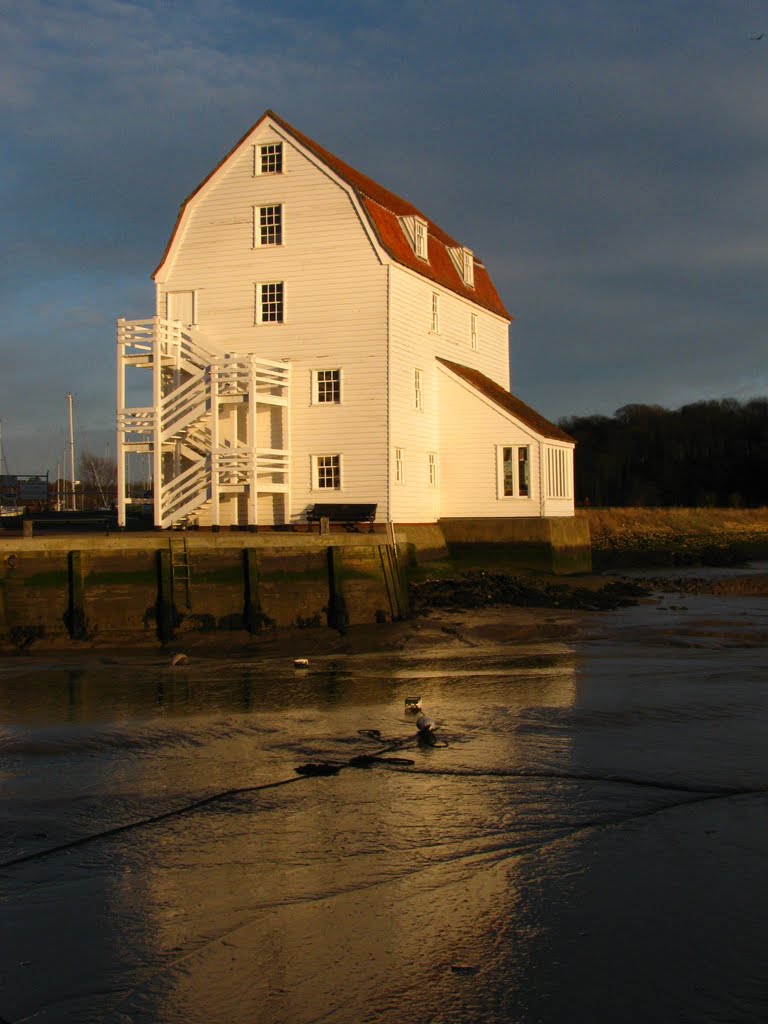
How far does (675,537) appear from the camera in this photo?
60406 millimetres

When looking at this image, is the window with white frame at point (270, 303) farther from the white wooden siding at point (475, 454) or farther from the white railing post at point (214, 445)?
the white wooden siding at point (475, 454)

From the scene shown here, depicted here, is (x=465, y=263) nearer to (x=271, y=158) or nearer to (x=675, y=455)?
(x=271, y=158)

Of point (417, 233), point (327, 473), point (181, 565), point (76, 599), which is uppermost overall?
point (417, 233)

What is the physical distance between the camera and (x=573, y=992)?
7426 mm

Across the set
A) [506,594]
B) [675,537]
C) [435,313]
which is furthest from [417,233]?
[675,537]

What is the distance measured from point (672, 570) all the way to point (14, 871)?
38433mm

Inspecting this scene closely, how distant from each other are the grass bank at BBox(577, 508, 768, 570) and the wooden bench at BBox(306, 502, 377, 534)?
16831 mm

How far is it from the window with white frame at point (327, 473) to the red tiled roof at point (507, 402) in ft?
18.9

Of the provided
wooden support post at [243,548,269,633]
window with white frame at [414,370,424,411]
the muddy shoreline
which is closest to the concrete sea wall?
the muddy shoreline

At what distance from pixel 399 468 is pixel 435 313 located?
20.5 ft

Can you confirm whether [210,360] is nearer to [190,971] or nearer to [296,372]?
[296,372]

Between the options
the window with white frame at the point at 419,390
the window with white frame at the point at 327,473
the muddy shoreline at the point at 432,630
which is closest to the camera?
the muddy shoreline at the point at 432,630

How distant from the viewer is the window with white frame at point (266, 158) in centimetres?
3288

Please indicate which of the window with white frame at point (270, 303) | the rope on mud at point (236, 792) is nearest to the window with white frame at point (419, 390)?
the window with white frame at point (270, 303)
